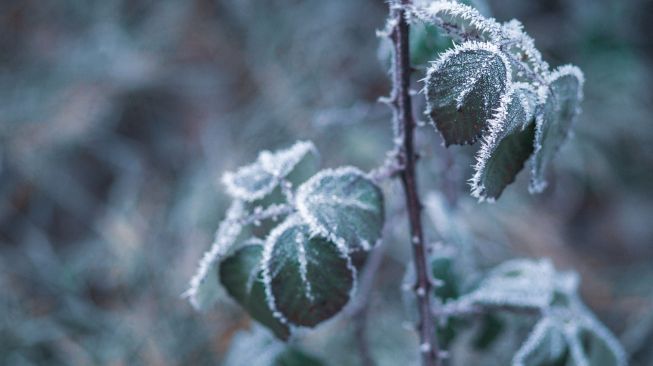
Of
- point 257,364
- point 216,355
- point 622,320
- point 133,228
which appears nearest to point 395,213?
point 257,364

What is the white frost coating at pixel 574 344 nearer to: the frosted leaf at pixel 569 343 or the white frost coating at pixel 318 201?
the frosted leaf at pixel 569 343

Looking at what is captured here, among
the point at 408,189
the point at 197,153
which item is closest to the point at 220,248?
the point at 408,189

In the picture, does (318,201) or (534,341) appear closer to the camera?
(318,201)

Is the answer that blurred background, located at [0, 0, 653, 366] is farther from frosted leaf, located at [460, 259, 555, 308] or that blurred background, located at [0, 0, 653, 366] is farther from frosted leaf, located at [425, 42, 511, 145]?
frosted leaf, located at [425, 42, 511, 145]

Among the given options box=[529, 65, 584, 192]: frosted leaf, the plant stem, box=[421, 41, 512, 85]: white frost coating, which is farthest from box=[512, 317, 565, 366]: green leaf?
box=[421, 41, 512, 85]: white frost coating

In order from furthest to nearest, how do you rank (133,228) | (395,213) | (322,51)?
(322,51), (133,228), (395,213)

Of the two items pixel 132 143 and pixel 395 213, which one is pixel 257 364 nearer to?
pixel 395 213

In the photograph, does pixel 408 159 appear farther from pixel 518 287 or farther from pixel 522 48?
pixel 518 287
